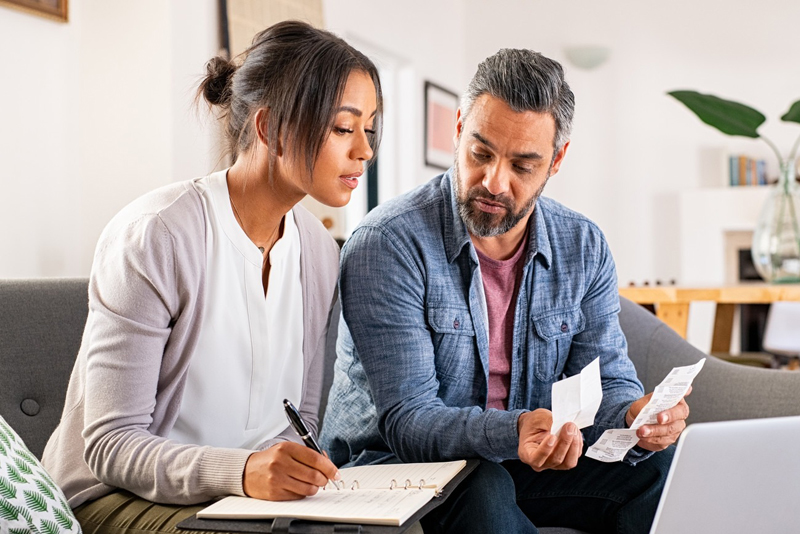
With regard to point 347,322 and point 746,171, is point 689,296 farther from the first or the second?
point 746,171

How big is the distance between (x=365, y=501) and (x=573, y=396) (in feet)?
1.01

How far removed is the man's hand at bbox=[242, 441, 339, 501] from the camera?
1.03 meters

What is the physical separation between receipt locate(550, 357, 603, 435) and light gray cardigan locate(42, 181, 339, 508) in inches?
16.1

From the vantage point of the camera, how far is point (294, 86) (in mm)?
1305

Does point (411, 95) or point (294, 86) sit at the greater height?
point (411, 95)

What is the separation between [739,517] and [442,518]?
0.41 metres

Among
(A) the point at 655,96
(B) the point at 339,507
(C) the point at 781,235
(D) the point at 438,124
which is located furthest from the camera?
(A) the point at 655,96

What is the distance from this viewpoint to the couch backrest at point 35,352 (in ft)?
4.94

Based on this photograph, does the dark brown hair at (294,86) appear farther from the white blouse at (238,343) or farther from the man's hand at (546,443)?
the man's hand at (546,443)

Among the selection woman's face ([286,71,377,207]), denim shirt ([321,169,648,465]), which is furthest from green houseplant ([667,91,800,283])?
woman's face ([286,71,377,207])

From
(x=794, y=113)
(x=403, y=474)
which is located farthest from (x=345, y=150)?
(x=794, y=113)

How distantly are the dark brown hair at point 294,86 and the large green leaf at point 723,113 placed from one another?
2.01 m

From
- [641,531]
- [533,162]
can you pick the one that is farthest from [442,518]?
[533,162]

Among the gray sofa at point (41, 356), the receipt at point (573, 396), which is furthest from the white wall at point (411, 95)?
the receipt at point (573, 396)
